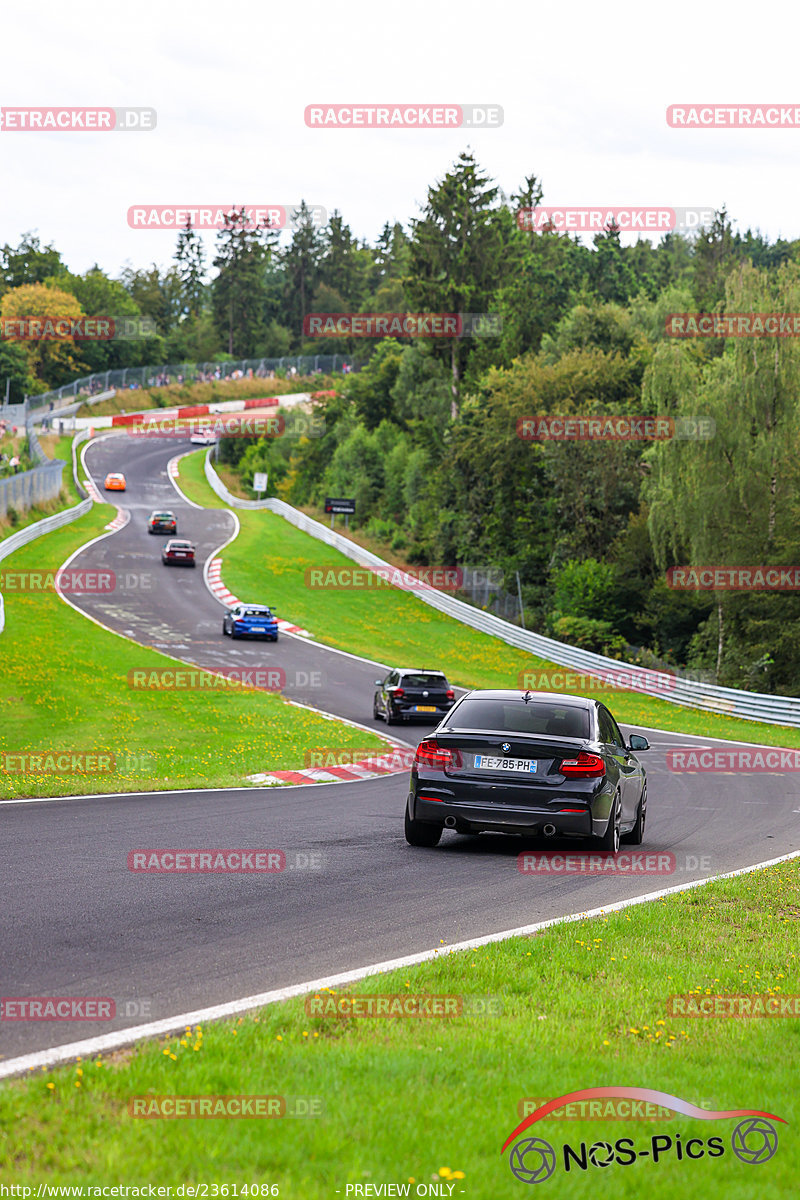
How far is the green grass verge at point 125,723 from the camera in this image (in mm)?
18594

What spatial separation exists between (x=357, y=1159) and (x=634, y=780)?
9.27 m

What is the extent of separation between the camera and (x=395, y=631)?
163 ft

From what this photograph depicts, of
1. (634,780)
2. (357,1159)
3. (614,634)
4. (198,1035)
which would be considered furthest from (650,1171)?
(614,634)

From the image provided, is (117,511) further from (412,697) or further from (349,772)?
(349,772)

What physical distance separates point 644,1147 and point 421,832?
7538 mm

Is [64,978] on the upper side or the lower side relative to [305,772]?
upper

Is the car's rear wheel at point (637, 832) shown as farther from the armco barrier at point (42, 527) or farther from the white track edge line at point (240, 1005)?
the armco barrier at point (42, 527)

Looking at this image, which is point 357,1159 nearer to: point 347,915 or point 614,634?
point 347,915

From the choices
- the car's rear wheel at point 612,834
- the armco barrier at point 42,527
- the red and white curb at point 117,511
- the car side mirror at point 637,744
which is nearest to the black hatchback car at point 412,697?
the armco barrier at point 42,527

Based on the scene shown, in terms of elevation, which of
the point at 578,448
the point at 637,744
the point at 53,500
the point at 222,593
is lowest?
the point at 222,593

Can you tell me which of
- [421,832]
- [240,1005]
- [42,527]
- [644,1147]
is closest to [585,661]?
[42,527]

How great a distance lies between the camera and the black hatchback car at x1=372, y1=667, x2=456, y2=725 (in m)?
28.8

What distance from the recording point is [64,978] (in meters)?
6.14

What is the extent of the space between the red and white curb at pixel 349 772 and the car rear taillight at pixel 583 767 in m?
6.80
